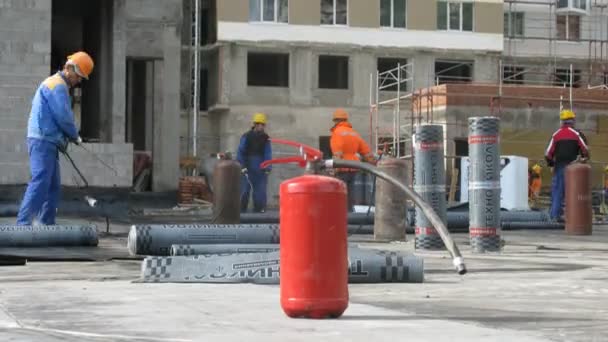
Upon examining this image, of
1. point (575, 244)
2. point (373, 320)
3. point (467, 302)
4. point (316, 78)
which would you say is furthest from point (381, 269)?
point (316, 78)

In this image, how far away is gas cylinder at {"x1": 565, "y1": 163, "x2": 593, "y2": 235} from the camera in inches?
770

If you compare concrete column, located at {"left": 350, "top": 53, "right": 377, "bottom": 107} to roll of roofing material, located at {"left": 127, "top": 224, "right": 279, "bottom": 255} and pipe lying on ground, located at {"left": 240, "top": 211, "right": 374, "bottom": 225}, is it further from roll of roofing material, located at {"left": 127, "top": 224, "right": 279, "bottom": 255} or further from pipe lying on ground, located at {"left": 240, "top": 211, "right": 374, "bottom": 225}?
roll of roofing material, located at {"left": 127, "top": 224, "right": 279, "bottom": 255}

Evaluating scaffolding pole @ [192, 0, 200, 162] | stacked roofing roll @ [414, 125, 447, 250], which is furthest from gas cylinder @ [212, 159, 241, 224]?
scaffolding pole @ [192, 0, 200, 162]

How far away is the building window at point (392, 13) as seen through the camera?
58.4 m

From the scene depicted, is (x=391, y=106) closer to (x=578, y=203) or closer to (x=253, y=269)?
(x=578, y=203)

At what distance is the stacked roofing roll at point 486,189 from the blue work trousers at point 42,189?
4.86m

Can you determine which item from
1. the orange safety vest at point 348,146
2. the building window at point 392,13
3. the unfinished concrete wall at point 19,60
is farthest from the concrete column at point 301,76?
the orange safety vest at point 348,146

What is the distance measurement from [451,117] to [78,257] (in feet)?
125

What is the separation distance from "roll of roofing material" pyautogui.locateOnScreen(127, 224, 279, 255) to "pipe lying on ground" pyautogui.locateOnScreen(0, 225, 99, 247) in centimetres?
131

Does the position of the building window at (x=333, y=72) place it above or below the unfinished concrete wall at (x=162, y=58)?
above

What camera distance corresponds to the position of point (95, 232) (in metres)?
14.4

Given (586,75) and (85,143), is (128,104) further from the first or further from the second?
(586,75)

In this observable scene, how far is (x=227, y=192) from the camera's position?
19.5 meters

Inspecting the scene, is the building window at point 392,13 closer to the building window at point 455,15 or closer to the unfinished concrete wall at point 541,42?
the building window at point 455,15
